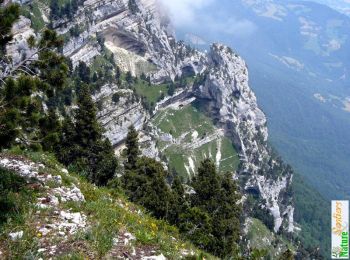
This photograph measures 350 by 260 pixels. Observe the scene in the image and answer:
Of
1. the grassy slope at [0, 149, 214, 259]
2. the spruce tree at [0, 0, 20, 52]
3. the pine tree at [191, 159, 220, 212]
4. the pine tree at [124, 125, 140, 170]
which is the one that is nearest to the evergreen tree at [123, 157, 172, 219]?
the pine tree at [124, 125, 140, 170]

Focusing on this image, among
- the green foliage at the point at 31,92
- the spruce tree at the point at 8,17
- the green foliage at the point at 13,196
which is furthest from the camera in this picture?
the spruce tree at the point at 8,17

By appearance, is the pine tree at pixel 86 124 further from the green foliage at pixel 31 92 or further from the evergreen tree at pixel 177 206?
the green foliage at pixel 31 92

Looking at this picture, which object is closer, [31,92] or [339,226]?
[31,92]

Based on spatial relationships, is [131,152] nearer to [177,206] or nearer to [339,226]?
[177,206]

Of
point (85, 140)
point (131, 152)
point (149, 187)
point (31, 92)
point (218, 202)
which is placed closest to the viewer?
point (31, 92)

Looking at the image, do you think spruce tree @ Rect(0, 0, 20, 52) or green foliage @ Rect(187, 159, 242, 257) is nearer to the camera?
spruce tree @ Rect(0, 0, 20, 52)

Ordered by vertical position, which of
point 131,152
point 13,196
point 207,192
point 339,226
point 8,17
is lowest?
point 131,152

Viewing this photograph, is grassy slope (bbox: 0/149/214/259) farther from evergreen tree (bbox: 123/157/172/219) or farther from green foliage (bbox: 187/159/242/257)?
green foliage (bbox: 187/159/242/257)

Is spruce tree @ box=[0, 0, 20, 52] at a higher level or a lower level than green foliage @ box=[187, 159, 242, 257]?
higher

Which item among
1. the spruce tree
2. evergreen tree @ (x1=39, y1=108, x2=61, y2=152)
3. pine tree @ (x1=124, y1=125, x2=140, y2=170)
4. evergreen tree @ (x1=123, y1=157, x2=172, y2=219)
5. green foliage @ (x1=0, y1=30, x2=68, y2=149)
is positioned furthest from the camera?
pine tree @ (x1=124, y1=125, x2=140, y2=170)

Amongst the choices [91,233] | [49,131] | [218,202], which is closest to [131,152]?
[218,202]

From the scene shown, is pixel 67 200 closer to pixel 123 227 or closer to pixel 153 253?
pixel 123 227

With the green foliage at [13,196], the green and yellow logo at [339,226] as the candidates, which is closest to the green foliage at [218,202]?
the green and yellow logo at [339,226]

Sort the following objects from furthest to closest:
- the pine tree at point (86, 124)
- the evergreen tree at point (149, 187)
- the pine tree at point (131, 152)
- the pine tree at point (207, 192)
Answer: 1. the pine tree at point (131, 152)
2. the pine tree at point (86, 124)
3. the pine tree at point (207, 192)
4. the evergreen tree at point (149, 187)
